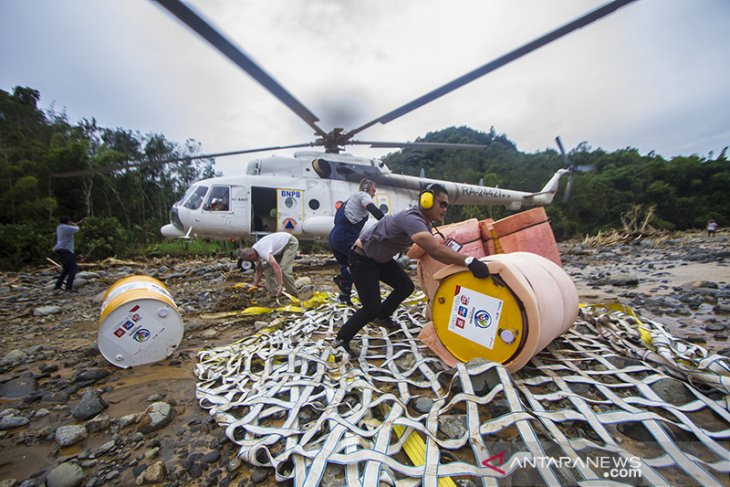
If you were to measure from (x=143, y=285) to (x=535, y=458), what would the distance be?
3.56 meters

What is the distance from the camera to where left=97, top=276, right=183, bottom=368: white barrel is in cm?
264

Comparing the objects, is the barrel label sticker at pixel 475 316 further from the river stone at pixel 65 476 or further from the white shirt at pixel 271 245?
the white shirt at pixel 271 245

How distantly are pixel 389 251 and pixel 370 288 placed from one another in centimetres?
43

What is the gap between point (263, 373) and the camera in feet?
8.05

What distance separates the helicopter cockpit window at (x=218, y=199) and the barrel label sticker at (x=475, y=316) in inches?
295

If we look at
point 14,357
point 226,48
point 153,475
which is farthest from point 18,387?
point 226,48

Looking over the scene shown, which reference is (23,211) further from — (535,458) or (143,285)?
(535,458)

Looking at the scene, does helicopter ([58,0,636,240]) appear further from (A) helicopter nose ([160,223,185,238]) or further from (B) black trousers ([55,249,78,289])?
(B) black trousers ([55,249,78,289])

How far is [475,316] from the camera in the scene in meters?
2.17

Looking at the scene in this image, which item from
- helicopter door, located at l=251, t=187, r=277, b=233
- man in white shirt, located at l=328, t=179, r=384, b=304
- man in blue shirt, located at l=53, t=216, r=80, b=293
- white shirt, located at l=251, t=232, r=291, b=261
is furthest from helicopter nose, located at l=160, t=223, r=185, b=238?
man in white shirt, located at l=328, t=179, r=384, b=304

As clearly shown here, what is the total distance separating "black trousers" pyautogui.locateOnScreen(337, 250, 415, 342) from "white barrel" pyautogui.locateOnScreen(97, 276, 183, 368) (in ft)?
5.56

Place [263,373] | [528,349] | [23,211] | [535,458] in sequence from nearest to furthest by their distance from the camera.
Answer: [535,458], [528,349], [263,373], [23,211]

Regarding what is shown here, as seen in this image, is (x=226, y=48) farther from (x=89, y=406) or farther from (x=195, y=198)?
(x=195, y=198)

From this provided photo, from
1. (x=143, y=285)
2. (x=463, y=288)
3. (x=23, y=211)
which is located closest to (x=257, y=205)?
(x=143, y=285)
